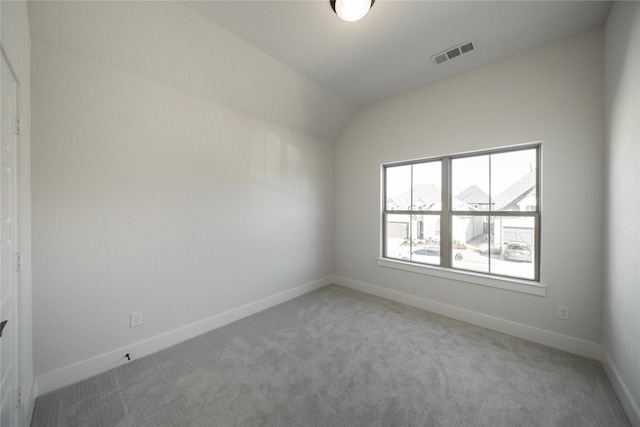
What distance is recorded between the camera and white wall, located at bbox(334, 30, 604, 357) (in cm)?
217

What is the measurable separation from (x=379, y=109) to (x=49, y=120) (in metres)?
3.62

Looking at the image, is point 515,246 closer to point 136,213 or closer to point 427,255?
point 427,255

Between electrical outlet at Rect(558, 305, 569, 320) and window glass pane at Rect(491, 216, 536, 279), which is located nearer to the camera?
electrical outlet at Rect(558, 305, 569, 320)

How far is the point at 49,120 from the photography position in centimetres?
176

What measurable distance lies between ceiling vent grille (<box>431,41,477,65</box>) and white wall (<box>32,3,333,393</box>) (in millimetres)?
1706

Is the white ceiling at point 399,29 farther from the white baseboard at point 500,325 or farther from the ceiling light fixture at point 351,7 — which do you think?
the white baseboard at point 500,325

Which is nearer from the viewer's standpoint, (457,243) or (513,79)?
(513,79)

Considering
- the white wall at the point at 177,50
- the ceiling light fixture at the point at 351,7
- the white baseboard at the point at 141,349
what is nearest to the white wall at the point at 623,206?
the ceiling light fixture at the point at 351,7

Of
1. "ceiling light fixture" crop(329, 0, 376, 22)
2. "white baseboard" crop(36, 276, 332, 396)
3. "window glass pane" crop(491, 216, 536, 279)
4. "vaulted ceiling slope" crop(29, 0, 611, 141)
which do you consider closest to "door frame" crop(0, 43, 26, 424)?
"white baseboard" crop(36, 276, 332, 396)

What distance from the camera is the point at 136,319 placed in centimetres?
216

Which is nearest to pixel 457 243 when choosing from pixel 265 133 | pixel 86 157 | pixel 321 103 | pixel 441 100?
pixel 441 100

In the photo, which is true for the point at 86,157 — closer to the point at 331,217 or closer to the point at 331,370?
the point at 331,370

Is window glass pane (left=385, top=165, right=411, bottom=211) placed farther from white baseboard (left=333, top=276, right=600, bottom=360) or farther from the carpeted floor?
the carpeted floor

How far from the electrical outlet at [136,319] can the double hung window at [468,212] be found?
317 cm
